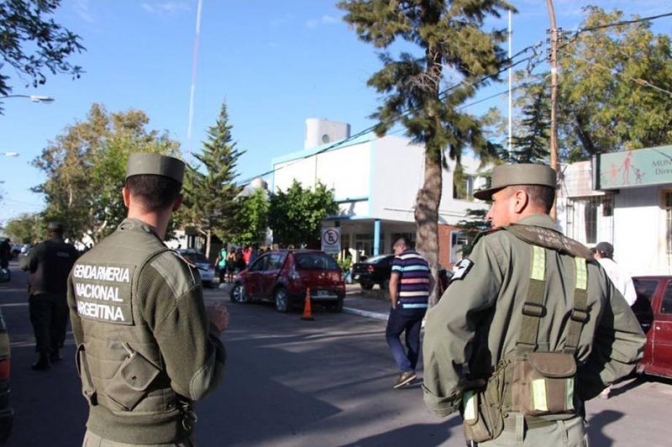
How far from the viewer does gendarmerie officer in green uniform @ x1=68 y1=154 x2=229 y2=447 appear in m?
2.20

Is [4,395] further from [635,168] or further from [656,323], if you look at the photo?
[635,168]

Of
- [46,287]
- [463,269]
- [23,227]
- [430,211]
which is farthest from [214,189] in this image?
[23,227]

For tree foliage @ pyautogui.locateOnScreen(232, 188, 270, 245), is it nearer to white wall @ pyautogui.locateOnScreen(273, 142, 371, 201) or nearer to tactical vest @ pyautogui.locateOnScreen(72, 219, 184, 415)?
white wall @ pyautogui.locateOnScreen(273, 142, 371, 201)

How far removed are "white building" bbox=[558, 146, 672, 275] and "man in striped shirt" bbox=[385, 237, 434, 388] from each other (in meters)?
10.3

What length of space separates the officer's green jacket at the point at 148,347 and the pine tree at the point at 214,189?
120ft

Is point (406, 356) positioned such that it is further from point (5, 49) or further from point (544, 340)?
point (5, 49)

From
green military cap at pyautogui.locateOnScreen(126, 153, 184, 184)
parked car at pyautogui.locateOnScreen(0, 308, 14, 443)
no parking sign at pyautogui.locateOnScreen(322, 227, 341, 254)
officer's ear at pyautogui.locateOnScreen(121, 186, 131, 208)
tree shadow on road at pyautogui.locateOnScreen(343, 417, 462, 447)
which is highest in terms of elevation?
no parking sign at pyautogui.locateOnScreen(322, 227, 341, 254)

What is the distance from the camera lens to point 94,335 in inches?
93.4

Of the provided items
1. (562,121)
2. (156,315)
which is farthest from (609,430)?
(562,121)

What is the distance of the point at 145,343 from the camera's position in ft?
7.35

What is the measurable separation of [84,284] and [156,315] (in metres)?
0.46

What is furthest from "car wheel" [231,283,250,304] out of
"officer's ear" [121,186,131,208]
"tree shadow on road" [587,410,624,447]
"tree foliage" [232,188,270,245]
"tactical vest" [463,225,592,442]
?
"tree foliage" [232,188,270,245]

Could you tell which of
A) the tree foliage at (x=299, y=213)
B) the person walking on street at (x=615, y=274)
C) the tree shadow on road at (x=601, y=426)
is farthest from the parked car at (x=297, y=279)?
the tree foliage at (x=299, y=213)

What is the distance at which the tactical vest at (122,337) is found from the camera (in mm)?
2232
